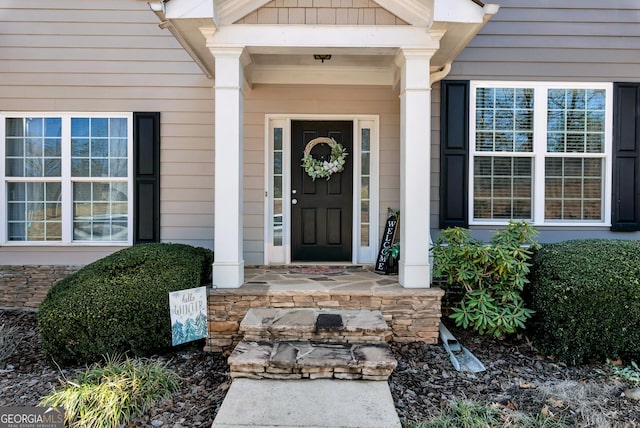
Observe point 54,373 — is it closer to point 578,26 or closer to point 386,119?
point 386,119

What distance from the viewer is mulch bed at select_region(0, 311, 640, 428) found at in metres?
2.57

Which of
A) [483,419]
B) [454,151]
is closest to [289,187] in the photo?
[454,151]

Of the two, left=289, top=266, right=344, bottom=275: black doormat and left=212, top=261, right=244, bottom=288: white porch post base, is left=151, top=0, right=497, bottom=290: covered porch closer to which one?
left=212, top=261, right=244, bottom=288: white porch post base

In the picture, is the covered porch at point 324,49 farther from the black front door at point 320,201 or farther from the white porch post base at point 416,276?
the black front door at point 320,201

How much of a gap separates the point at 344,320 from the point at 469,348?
4.02 feet

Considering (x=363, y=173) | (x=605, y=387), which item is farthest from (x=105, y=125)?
(x=605, y=387)

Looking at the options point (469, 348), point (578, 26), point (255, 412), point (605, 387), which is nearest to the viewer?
point (255, 412)

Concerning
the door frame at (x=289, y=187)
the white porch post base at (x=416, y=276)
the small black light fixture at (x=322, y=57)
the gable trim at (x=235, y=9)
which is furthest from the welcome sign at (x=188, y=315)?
the small black light fixture at (x=322, y=57)

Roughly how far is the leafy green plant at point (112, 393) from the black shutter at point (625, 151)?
4823mm

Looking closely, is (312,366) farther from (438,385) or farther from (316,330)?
(438,385)

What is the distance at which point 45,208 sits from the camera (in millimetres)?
4742

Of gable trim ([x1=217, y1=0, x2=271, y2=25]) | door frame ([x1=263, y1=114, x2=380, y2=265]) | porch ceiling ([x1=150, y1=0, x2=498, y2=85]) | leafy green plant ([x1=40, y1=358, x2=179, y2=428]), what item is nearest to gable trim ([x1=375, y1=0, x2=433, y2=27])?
porch ceiling ([x1=150, y1=0, x2=498, y2=85])

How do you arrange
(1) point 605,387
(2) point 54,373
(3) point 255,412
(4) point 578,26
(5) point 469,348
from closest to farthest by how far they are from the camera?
(3) point 255,412
(1) point 605,387
(2) point 54,373
(5) point 469,348
(4) point 578,26

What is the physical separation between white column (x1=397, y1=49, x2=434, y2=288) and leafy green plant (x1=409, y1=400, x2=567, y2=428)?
117 centimetres
